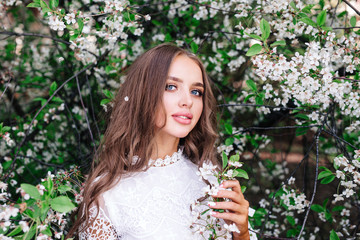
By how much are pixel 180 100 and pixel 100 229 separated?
2.07 ft

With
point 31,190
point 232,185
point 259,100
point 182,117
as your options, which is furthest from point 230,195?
point 259,100

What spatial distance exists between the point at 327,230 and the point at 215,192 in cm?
214

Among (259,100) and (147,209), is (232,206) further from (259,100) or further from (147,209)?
(259,100)

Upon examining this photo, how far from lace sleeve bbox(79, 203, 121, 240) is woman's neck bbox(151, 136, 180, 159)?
0.35 m

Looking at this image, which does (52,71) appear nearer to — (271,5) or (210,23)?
(210,23)

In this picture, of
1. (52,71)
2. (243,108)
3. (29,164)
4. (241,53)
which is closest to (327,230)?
(243,108)

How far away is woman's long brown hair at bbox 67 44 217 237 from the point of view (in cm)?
149

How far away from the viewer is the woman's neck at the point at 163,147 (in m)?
1.60

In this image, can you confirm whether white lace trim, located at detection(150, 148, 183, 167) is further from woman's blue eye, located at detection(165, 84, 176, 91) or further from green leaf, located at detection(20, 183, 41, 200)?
green leaf, located at detection(20, 183, 41, 200)

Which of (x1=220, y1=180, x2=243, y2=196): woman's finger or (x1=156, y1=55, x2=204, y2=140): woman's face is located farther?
(x1=156, y1=55, x2=204, y2=140): woman's face

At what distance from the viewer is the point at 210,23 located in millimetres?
2889

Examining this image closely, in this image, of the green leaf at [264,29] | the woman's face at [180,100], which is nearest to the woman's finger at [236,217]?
the woman's face at [180,100]

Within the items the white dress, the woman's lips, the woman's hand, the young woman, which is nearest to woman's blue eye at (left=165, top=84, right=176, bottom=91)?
the young woman

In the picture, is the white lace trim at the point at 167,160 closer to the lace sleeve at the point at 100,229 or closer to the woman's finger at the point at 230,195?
the lace sleeve at the point at 100,229
